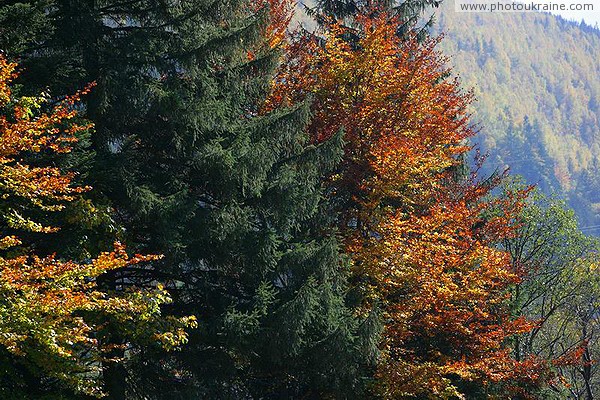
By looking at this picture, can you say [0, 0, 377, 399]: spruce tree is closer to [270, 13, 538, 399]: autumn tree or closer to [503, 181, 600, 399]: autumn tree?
[270, 13, 538, 399]: autumn tree

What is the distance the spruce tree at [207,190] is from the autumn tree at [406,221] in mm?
1716

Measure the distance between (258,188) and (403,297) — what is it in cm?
494

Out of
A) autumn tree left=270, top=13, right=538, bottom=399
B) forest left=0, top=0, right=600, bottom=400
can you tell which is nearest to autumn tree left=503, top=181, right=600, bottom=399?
autumn tree left=270, top=13, right=538, bottom=399

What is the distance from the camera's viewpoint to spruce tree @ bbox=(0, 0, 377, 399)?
11.2m

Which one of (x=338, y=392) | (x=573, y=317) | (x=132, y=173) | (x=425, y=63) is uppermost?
(x=425, y=63)

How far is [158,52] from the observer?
12.1 meters

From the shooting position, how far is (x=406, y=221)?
14797mm

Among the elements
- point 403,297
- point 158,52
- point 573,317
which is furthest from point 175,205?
point 573,317

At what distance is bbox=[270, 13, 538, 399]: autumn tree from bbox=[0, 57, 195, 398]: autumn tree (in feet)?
19.6

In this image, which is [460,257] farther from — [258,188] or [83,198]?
[83,198]

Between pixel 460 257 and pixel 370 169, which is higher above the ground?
pixel 370 169

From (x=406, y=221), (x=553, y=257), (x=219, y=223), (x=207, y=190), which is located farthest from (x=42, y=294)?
(x=553, y=257)

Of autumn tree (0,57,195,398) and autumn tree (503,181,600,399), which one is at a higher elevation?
autumn tree (503,181,600,399)

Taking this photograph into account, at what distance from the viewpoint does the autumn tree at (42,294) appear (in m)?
7.45
